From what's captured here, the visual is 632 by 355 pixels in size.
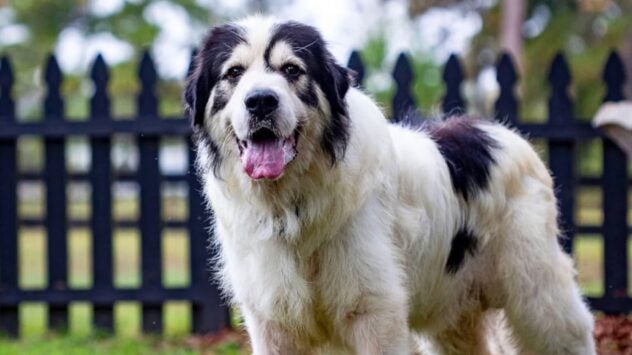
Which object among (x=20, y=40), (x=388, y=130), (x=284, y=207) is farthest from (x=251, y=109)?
(x=20, y=40)

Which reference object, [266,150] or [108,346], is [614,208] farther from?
[266,150]

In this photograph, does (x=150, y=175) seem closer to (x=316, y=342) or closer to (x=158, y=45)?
(x=316, y=342)

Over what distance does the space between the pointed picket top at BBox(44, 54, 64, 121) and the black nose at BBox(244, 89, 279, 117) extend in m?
4.83

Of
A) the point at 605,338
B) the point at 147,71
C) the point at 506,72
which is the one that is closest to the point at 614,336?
the point at 605,338

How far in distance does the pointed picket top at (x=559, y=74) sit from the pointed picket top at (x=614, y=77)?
0.96ft

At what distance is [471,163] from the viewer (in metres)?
4.75

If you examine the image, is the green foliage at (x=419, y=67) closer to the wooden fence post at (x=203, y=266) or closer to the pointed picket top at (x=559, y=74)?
the pointed picket top at (x=559, y=74)

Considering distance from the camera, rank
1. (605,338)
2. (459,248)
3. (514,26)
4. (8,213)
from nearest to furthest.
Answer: (459,248)
(605,338)
(8,213)
(514,26)

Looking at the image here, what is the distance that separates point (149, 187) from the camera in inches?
320

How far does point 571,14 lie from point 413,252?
26592mm

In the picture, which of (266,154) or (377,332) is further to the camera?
(377,332)

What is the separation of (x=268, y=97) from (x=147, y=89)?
15.0 ft

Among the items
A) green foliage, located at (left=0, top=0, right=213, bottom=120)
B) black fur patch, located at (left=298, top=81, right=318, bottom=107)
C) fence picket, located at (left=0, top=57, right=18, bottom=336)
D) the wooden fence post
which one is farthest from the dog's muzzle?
green foliage, located at (left=0, top=0, right=213, bottom=120)

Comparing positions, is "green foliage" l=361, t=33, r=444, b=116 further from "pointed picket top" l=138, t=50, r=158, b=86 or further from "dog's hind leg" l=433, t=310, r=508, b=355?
"dog's hind leg" l=433, t=310, r=508, b=355
